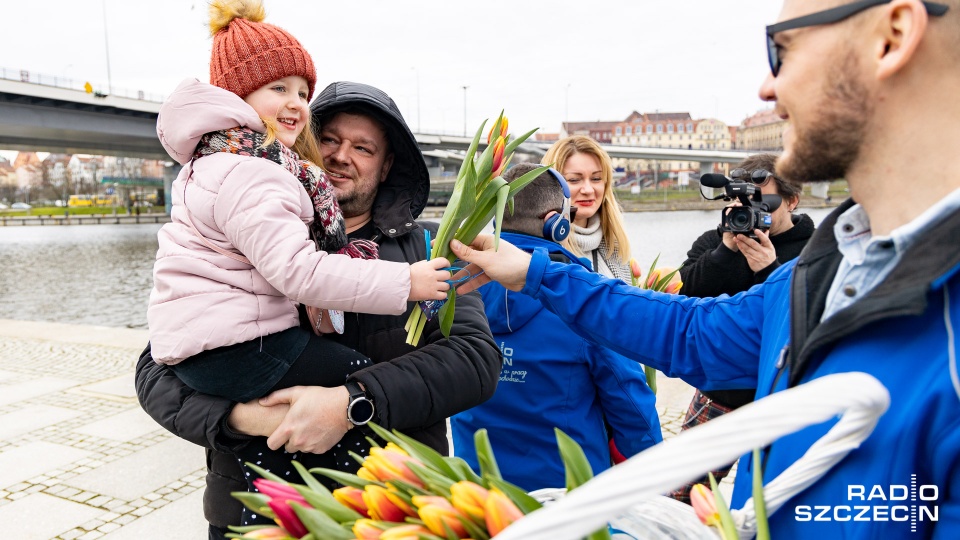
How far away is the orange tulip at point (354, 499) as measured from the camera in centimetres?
93

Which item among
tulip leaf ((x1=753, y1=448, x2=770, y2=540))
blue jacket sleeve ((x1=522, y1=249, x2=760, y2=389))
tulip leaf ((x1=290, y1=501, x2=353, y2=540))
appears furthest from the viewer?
blue jacket sleeve ((x1=522, y1=249, x2=760, y2=389))

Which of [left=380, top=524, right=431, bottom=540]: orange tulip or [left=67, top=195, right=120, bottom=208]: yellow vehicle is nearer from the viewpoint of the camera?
[left=380, top=524, right=431, bottom=540]: orange tulip

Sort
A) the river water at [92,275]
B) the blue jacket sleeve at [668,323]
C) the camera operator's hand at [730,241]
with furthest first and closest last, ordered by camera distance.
→ the river water at [92,275], the camera operator's hand at [730,241], the blue jacket sleeve at [668,323]

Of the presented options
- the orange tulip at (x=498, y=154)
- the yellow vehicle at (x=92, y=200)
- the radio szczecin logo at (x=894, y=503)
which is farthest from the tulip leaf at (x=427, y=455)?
the yellow vehicle at (x=92, y=200)

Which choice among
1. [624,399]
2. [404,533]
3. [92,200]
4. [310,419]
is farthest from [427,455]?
[92,200]

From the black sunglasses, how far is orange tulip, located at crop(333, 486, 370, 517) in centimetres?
92

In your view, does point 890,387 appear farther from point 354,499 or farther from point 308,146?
point 308,146

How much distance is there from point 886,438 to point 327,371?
1.32 metres

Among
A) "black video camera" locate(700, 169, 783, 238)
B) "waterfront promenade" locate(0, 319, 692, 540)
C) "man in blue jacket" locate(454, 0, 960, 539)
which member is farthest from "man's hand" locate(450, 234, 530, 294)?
"waterfront promenade" locate(0, 319, 692, 540)

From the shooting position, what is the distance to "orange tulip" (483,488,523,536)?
0.78m

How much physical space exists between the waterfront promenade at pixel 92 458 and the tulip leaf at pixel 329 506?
9.88ft

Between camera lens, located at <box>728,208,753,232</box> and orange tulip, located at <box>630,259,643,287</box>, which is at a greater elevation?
camera lens, located at <box>728,208,753,232</box>

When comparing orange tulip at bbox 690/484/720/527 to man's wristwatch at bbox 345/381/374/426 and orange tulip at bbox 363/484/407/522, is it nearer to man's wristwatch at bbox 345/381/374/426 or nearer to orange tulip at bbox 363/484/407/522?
orange tulip at bbox 363/484/407/522

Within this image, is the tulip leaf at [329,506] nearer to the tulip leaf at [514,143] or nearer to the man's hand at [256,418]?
the man's hand at [256,418]
